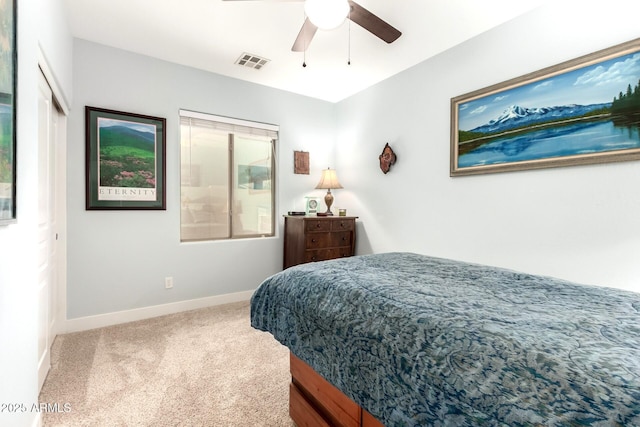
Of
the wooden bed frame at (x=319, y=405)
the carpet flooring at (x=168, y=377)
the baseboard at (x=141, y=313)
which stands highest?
the wooden bed frame at (x=319, y=405)

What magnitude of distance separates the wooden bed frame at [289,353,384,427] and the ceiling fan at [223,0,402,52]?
194cm

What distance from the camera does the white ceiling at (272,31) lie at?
7.46 feet

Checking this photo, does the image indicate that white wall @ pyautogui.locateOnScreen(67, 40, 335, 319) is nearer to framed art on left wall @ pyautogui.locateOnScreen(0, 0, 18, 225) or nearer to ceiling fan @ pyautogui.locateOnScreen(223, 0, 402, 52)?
ceiling fan @ pyautogui.locateOnScreen(223, 0, 402, 52)

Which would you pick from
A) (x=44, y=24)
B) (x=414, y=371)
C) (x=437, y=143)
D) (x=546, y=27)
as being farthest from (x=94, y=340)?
(x=546, y=27)

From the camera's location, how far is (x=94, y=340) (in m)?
2.53

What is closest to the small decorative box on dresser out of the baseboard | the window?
the window

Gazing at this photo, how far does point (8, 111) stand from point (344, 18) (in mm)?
1664

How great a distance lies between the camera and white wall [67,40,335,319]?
272 cm

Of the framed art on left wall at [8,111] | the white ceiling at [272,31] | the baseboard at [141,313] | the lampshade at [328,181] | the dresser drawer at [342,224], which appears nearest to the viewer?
the framed art on left wall at [8,111]

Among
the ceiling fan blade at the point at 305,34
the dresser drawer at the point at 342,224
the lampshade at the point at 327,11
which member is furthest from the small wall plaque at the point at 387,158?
the lampshade at the point at 327,11

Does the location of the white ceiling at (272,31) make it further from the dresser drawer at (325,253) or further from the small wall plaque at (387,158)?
the dresser drawer at (325,253)

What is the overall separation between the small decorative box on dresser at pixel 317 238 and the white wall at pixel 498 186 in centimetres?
23

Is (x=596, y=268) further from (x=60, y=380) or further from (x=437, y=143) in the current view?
(x=60, y=380)

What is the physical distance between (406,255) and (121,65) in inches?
125
